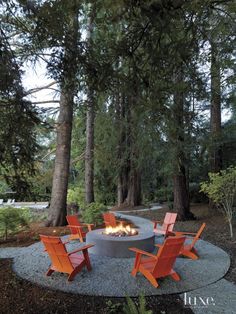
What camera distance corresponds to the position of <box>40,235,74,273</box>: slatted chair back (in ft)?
17.0

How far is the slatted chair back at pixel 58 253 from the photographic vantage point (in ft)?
17.0

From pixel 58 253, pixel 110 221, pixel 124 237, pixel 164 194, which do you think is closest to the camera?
pixel 58 253

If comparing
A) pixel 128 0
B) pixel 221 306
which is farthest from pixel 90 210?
pixel 128 0

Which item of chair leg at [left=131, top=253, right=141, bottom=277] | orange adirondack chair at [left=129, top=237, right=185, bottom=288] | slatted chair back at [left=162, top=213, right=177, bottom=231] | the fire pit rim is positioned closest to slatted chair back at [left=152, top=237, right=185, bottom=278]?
orange adirondack chair at [left=129, top=237, right=185, bottom=288]

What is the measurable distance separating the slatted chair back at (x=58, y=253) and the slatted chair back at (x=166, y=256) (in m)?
1.47

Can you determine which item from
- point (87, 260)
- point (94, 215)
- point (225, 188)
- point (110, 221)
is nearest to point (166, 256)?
point (87, 260)

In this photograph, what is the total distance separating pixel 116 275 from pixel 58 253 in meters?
1.15

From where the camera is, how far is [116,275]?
18.4 ft

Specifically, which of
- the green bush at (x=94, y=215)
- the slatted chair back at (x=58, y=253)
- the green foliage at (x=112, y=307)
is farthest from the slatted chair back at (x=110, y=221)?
the green foliage at (x=112, y=307)

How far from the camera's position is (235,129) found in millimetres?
14172

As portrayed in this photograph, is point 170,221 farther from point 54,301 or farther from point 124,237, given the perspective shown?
point 54,301

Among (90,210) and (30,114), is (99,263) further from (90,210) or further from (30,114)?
(90,210)

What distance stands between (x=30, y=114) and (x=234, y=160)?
42.4 ft

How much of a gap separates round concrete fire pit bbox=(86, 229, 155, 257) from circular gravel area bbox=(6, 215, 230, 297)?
138mm
